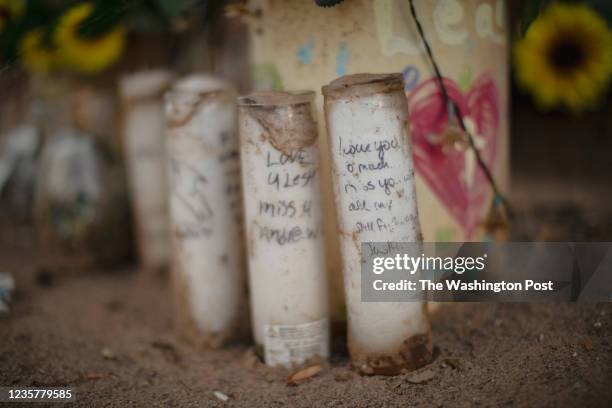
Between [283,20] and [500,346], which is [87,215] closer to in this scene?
[283,20]

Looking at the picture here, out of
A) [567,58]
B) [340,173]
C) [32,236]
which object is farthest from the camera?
[32,236]

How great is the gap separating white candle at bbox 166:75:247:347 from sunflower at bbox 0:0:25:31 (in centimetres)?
93

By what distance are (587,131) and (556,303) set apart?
173cm

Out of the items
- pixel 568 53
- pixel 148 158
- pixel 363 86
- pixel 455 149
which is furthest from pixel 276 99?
pixel 568 53

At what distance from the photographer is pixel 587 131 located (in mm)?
3018

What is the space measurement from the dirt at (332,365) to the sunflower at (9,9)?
102 cm

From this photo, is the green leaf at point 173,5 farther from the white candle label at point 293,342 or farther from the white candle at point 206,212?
the white candle label at point 293,342

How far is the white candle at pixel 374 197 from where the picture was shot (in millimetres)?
1268

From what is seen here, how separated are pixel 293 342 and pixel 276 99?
21.7 inches

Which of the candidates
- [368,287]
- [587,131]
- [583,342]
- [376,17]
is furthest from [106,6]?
[587,131]

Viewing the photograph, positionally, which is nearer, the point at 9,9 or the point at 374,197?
the point at 374,197

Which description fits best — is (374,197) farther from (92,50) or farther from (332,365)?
(92,50)

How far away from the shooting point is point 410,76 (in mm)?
1520

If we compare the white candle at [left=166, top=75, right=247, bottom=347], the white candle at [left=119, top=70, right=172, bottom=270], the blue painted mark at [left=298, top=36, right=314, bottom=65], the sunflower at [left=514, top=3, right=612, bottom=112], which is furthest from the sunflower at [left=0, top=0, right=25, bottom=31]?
the sunflower at [left=514, top=3, right=612, bottom=112]
